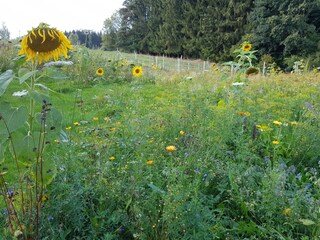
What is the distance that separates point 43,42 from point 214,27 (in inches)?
1032

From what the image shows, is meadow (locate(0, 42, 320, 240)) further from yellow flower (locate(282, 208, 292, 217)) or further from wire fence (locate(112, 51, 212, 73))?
wire fence (locate(112, 51, 212, 73))

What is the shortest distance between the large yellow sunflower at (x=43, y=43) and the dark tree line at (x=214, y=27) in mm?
21575

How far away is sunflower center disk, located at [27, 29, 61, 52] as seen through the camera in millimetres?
1634

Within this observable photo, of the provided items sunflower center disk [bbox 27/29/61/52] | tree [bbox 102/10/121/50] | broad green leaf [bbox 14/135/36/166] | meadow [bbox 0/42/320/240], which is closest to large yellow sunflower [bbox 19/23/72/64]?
sunflower center disk [bbox 27/29/61/52]

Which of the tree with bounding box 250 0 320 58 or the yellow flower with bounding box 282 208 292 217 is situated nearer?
the yellow flower with bounding box 282 208 292 217

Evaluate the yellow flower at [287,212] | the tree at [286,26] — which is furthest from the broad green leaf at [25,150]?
the tree at [286,26]

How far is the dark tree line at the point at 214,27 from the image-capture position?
21.5m

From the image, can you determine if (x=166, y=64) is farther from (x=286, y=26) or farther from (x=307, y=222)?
(x=307, y=222)

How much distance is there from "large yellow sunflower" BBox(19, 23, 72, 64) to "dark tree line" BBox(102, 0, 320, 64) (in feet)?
70.8

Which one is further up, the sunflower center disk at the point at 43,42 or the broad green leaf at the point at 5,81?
the sunflower center disk at the point at 43,42

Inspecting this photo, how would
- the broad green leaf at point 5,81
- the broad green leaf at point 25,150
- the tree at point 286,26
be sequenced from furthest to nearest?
the tree at point 286,26 < the broad green leaf at point 25,150 < the broad green leaf at point 5,81

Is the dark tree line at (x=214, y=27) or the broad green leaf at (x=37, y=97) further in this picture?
the dark tree line at (x=214, y=27)

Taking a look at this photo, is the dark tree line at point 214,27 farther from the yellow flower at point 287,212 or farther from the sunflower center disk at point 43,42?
the sunflower center disk at point 43,42

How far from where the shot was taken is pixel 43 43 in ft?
5.47
